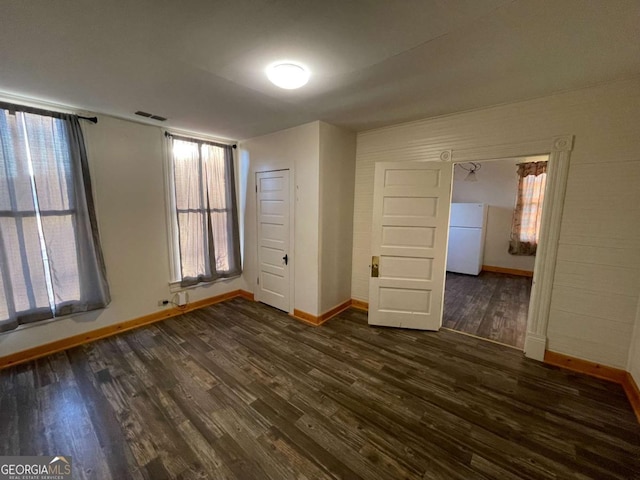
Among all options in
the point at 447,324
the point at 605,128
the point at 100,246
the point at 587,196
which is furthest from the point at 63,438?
the point at 605,128

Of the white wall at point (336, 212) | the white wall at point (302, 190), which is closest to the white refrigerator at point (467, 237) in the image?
the white wall at point (336, 212)

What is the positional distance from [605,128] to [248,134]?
3.98 m

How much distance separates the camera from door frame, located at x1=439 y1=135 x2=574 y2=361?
2.34m

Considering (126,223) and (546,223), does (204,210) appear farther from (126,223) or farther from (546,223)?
(546,223)

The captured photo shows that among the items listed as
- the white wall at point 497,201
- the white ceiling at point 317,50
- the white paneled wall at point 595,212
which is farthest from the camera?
the white wall at point 497,201

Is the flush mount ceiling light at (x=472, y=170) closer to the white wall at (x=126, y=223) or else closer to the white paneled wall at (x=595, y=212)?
the white paneled wall at (x=595, y=212)

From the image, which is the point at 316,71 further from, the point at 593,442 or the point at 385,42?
the point at 593,442

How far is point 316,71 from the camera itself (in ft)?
6.29

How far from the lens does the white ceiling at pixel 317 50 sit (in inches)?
51.6

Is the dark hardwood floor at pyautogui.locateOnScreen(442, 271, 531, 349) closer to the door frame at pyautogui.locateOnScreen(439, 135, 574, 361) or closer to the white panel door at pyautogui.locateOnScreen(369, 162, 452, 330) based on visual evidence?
the door frame at pyautogui.locateOnScreen(439, 135, 574, 361)

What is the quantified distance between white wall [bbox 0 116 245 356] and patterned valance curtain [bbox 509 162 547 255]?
7.20 meters

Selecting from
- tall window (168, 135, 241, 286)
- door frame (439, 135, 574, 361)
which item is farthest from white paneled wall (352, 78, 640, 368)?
tall window (168, 135, 241, 286)

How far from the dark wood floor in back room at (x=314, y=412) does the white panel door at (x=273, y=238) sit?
1.03 m

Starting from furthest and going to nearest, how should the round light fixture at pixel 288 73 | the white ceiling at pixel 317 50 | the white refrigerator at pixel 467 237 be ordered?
1. the white refrigerator at pixel 467 237
2. the round light fixture at pixel 288 73
3. the white ceiling at pixel 317 50
